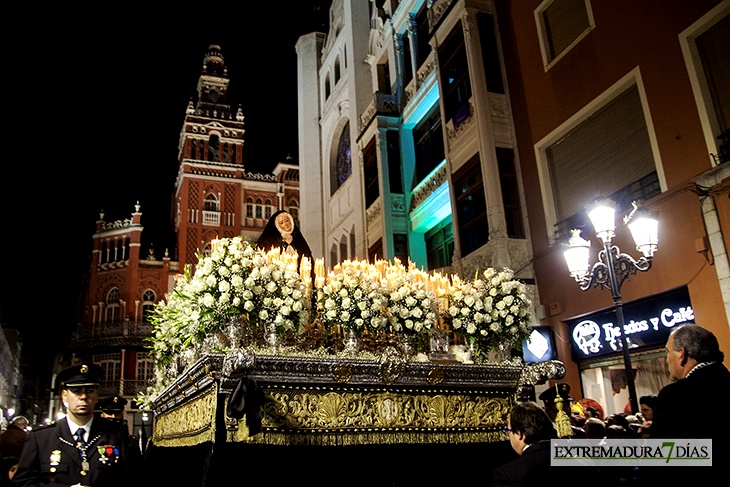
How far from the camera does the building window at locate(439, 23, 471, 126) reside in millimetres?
15414

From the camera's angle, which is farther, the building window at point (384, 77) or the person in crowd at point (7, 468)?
the building window at point (384, 77)

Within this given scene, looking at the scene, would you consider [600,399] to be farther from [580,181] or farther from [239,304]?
[239,304]

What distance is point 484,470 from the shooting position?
20.6 ft

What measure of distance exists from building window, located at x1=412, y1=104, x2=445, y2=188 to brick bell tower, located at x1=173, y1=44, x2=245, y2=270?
2484 cm

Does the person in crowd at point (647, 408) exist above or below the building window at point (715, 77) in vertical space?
below

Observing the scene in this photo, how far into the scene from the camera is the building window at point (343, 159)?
24895mm

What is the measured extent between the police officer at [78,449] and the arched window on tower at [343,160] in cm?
2057

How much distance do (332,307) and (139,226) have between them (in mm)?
39441

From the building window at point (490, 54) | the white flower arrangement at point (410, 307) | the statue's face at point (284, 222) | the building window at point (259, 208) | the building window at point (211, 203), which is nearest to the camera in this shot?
the white flower arrangement at point (410, 307)

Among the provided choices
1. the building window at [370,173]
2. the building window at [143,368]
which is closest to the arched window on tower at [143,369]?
the building window at [143,368]

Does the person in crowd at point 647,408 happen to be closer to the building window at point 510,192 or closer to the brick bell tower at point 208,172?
the building window at point 510,192

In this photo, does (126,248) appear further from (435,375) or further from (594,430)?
(594,430)

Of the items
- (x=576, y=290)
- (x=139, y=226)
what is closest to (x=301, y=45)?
(x=139, y=226)

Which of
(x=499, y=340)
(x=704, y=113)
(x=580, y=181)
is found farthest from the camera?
(x=580, y=181)
